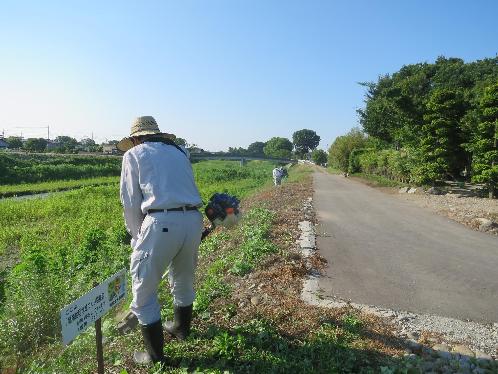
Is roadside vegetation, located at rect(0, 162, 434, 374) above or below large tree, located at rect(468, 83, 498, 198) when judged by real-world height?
below

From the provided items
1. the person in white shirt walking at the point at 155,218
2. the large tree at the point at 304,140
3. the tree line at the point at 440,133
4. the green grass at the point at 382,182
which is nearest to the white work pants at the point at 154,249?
the person in white shirt walking at the point at 155,218

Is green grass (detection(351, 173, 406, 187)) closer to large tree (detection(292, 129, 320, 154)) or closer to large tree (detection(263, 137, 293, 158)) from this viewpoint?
large tree (detection(263, 137, 293, 158))

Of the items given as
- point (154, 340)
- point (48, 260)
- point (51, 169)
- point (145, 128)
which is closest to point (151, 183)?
point (145, 128)

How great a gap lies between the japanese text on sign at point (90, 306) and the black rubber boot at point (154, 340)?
0.34m

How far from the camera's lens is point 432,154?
1844 cm

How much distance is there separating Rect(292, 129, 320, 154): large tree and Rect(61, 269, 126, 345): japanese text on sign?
135 meters

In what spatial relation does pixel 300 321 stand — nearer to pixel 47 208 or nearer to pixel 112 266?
pixel 112 266

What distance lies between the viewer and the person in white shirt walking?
321 cm

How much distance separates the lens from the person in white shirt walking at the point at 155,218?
10.5ft

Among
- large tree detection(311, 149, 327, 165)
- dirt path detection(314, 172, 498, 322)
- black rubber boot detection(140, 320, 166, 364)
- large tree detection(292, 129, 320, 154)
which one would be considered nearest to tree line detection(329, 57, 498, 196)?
dirt path detection(314, 172, 498, 322)

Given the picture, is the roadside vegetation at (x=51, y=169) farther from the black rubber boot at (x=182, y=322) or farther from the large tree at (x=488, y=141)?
the black rubber boot at (x=182, y=322)

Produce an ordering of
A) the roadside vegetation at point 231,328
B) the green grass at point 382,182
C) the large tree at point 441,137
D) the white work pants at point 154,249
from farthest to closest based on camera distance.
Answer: the green grass at point 382,182, the large tree at point 441,137, the roadside vegetation at point 231,328, the white work pants at point 154,249

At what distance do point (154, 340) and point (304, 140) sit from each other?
5345 inches

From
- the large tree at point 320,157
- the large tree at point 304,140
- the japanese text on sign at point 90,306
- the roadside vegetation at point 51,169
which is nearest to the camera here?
the japanese text on sign at point 90,306
